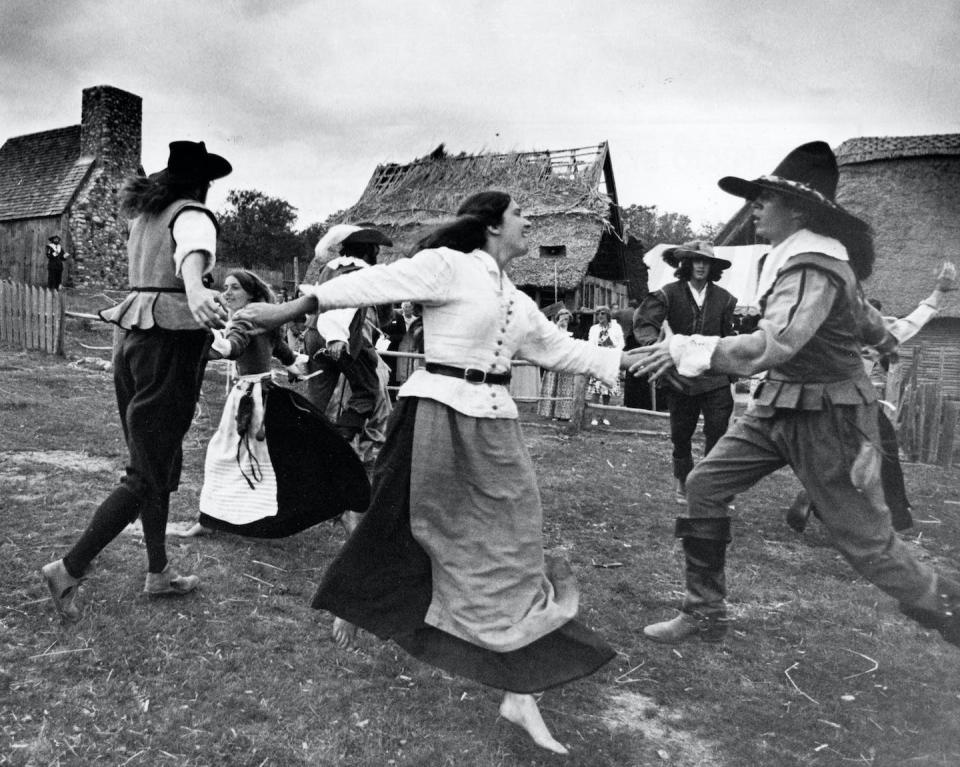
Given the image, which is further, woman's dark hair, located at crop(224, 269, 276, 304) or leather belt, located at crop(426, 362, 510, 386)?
woman's dark hair, located at crop(224, 269, 276, 304)

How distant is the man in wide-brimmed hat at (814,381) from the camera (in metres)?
2.79

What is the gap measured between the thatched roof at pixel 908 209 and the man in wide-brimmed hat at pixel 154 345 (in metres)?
10.0

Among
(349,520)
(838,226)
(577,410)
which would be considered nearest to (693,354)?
(838,226)

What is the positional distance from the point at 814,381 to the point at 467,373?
4.55 feet

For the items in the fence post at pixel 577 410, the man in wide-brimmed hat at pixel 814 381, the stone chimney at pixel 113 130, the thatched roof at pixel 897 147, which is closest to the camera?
the man in wide-brimmed hat at pixel 814 381

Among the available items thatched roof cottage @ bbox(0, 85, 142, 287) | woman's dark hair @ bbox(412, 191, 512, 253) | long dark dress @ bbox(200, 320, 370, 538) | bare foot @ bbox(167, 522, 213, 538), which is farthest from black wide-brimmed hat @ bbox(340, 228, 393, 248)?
thatched roof cottage @ bbox(0, 85, 142, 287)

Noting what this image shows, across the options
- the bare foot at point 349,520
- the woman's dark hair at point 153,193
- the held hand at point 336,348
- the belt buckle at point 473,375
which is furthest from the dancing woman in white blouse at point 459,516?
the held hand at point 336,348

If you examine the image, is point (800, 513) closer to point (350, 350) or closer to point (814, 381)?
point (814, 381)

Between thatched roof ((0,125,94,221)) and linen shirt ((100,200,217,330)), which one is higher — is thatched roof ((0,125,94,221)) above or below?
above

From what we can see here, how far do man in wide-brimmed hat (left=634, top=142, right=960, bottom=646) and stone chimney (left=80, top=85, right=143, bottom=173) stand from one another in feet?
A: 73.0

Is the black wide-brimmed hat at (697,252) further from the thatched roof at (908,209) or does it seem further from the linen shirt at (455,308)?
the thatched roof at (908,209)

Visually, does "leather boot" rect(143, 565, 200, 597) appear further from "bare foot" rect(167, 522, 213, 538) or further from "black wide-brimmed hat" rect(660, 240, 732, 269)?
"black wide-brimmed hat" rect(660, 240, 732, 269)

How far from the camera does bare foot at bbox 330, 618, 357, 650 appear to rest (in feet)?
10.4

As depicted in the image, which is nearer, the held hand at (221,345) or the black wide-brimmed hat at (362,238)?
the held hand at (221,345)
